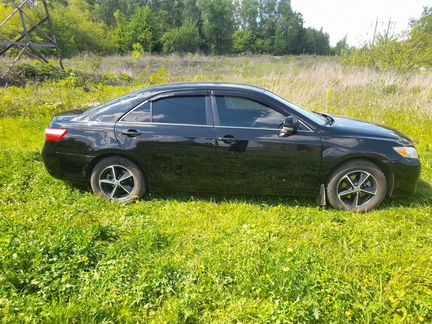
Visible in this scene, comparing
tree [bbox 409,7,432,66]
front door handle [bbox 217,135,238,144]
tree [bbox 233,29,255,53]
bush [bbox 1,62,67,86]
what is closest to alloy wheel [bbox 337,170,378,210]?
front door handle [bbox 217,135,238,144]

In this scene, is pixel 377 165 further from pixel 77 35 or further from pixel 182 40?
pixel 182 40

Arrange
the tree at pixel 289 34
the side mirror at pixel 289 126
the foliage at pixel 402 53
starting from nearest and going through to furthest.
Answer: the side mirror at pixel 289 126 < the foliage at pixel 402 53 < the tree at pixel 289 34

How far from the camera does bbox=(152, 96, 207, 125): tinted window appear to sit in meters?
3.52

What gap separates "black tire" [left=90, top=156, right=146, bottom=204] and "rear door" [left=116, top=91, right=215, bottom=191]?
0.19 meters

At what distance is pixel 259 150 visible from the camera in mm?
3393

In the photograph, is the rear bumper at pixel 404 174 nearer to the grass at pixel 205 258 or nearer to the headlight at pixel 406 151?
the headlight at pixel 406 151

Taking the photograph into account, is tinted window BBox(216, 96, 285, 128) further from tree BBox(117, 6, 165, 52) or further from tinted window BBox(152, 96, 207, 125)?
tree BBox(117, 6, 165, 52)

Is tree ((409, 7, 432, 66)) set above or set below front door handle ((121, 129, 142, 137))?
above

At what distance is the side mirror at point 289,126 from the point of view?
3.25 m

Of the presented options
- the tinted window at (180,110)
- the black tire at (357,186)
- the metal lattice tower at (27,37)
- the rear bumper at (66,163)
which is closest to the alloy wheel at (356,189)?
the black tire at (357,186)

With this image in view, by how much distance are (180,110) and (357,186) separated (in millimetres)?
2378

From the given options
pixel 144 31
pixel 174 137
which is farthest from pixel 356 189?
pixel 144 31

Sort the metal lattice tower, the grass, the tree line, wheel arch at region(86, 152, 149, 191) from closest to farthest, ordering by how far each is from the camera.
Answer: the grass → wheel arch at region(86, 152, 149, 191) → the metal lattice tower → the tree line

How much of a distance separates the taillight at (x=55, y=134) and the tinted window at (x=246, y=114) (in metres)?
2.02
